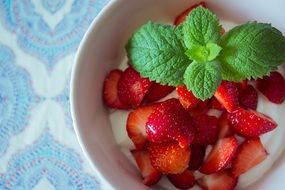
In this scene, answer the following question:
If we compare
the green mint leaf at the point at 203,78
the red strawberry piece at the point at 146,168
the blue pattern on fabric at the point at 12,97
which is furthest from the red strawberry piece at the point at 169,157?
the blue pattern on fabric at the point at 12,97

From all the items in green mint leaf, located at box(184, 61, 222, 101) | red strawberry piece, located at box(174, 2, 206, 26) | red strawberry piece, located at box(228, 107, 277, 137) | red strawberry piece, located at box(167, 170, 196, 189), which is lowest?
red strawberry piece, located at box(167, 170, 196, 189)

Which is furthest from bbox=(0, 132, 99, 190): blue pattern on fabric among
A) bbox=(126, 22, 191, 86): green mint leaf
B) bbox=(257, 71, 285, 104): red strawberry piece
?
bbox=(257, 71, 285, 104): red strawberry piece

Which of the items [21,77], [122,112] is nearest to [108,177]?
[122,112]

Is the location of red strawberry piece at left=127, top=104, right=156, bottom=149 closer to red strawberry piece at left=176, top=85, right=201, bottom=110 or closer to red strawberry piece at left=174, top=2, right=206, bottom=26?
red strawberry piece at left=176, top=85, right=201, bottom=110

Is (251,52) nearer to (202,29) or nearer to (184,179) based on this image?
(202,29)

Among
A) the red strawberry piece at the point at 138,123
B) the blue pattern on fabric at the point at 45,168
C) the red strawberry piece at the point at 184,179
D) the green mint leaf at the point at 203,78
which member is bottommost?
the blue pattern on fabric at the point at 45,168

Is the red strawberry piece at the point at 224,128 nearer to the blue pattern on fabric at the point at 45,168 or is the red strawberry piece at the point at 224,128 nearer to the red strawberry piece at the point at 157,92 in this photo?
the red strawberry piece at the point at 157,92

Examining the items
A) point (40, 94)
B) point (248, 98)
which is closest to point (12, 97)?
point (40, 94)
